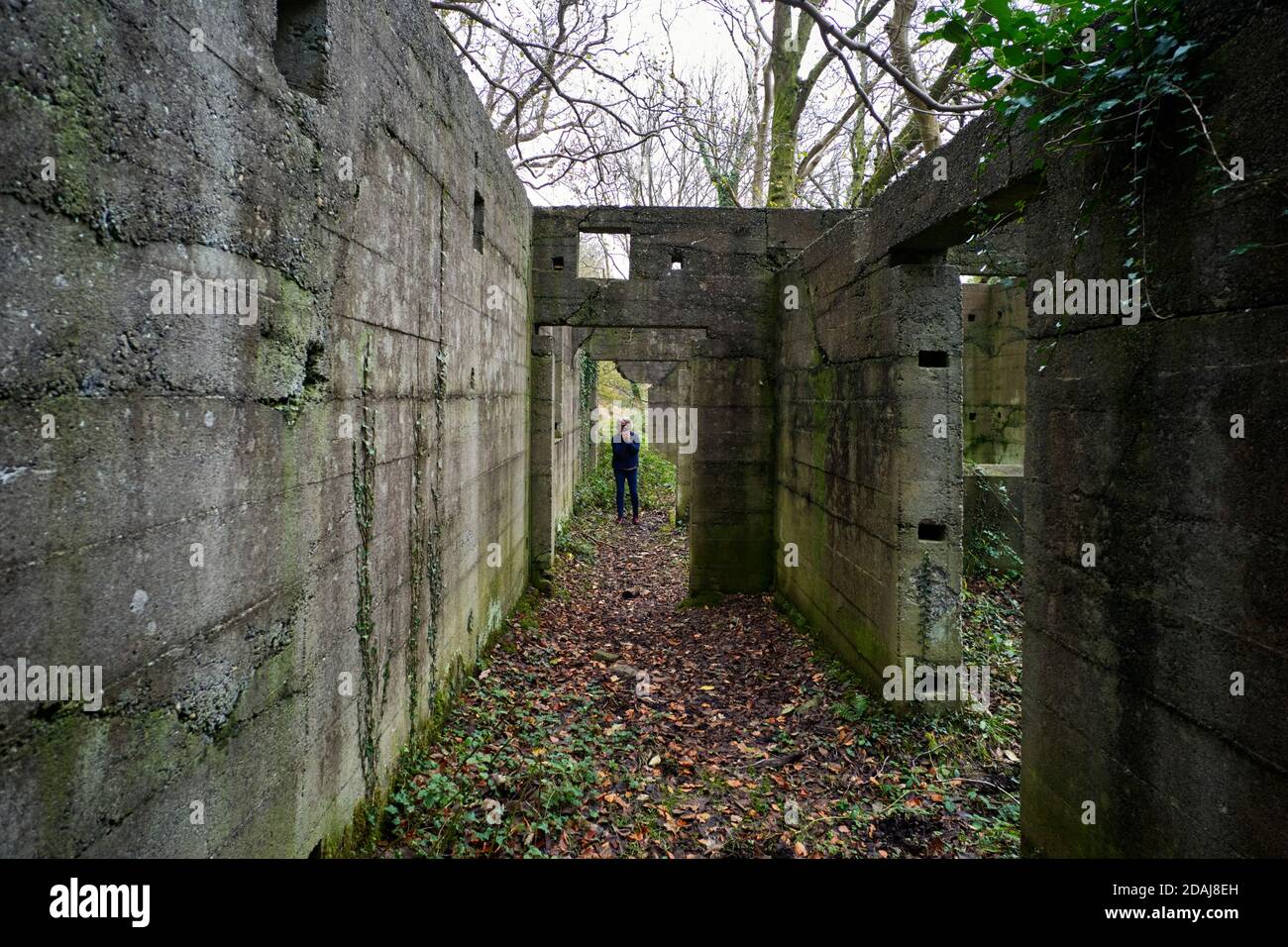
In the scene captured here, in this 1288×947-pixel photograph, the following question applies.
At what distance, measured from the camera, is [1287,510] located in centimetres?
187

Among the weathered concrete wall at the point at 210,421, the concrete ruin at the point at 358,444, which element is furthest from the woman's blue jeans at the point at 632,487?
the weathered concrete wall at the point at 210,421

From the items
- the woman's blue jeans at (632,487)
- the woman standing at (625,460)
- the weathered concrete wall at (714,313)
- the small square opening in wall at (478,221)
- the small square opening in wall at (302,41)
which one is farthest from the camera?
the woman's blue jeans at (632,487)

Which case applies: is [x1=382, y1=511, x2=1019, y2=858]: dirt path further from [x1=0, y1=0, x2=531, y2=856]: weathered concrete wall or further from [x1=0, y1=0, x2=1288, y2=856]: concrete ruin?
[x1=0, y1=0, x2=531, y2=856]: weathered concrete wall

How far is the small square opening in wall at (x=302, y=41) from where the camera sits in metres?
2.71

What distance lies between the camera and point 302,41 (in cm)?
271

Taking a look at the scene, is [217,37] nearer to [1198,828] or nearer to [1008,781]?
[1198,828]
